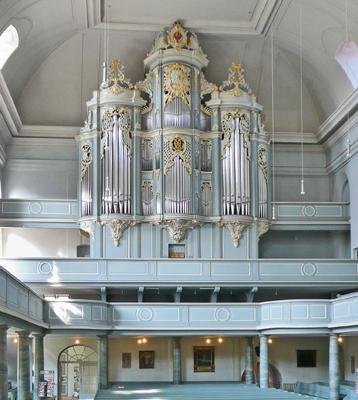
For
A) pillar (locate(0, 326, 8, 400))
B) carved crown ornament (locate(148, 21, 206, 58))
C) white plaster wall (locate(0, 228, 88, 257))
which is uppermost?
carved crown ornament (locate(148, 21, 206, 58))

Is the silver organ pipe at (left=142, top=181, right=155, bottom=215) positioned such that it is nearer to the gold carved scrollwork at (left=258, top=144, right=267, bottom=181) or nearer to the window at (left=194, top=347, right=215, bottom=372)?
the gold carved scrollwork at (left=258, top=144, right=267, bottom=181)

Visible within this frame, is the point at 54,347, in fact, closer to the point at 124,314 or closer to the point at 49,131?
the point at 124,314

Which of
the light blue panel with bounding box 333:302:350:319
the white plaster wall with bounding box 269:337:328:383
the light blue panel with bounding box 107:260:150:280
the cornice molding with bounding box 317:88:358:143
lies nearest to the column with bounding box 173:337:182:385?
the light blue panel with bounding box 107:260:150:280

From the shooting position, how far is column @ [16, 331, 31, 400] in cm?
2428

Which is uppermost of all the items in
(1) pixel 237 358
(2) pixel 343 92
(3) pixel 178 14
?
(3) pixel 178 14

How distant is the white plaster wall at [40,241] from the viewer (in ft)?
118

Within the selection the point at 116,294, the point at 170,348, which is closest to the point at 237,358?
the point at 170,348

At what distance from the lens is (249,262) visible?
32812 millimetres

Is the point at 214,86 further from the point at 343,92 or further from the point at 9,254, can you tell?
the point at 9,254

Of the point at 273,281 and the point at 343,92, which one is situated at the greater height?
the point at 343,92

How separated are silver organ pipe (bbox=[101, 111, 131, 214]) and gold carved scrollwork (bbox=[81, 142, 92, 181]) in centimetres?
63

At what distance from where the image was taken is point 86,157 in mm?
33438

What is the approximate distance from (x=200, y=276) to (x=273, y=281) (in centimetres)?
286

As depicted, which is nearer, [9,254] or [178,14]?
[178,14]
